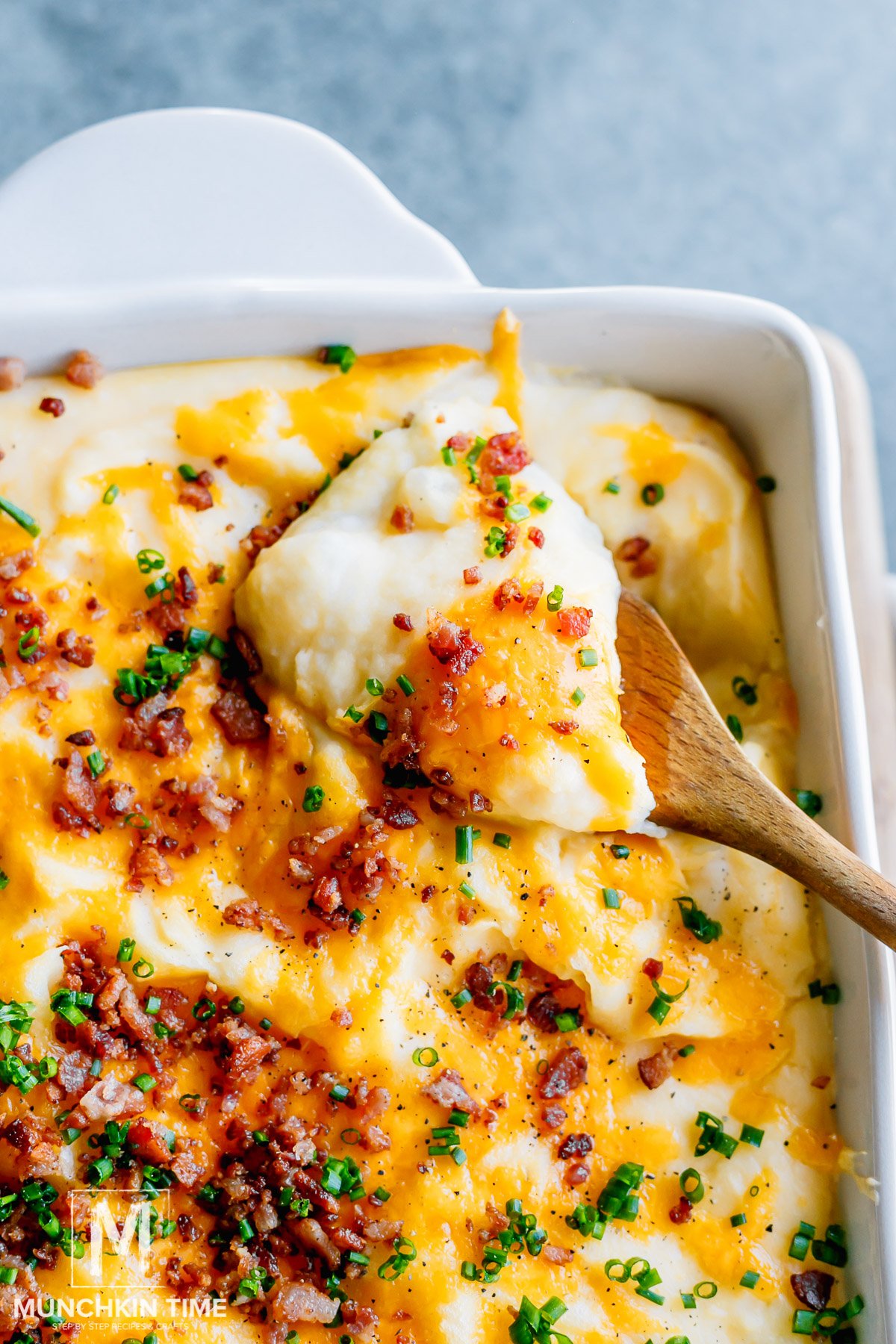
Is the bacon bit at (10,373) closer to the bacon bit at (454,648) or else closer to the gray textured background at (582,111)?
the bacon bit at (454,648)

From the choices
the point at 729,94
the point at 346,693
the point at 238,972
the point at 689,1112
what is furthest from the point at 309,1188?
the point at 729,94

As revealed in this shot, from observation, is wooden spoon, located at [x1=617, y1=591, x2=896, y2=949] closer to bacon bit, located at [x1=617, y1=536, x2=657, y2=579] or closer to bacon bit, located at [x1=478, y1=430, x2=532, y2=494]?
bacon bit, located at [x1=617, y1=536, x2=657, y2=579]

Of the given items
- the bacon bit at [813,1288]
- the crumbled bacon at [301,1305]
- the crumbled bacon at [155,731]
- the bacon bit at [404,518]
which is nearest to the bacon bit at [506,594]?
the bacon bit at [404,518]

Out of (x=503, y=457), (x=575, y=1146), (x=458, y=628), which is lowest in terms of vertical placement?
(x=575, y=1146)

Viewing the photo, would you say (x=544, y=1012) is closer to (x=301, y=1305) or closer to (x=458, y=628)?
(x=301, y=1305)

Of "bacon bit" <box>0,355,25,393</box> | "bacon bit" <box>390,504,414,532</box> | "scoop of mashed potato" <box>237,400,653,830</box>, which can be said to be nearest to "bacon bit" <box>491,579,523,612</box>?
"scoop of mashed potato" <box>237,400,653,830</box>

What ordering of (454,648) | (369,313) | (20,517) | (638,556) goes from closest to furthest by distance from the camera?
(454,648) < (20,517) < (369,313) < (638,556)

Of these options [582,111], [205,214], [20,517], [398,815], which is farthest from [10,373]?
[582,111]
